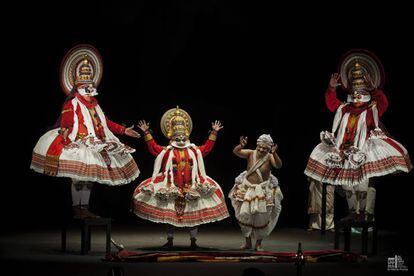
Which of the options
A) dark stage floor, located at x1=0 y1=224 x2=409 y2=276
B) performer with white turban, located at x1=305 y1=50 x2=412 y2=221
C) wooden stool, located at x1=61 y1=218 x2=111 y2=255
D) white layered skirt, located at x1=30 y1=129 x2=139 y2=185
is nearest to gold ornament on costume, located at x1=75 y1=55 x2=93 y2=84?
white layered skirt, located at x1=30 y1=129 x2=139 y2=185

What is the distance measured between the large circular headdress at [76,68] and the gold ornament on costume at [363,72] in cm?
272

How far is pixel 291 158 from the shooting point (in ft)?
44.1

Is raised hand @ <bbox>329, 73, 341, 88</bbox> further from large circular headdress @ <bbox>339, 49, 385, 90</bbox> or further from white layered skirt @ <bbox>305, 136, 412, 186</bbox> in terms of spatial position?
white layered skirt @ <bbox>305, 136, 412, 186</bbox>

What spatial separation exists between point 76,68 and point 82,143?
0.85 meters

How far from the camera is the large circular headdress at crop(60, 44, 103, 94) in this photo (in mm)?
11422

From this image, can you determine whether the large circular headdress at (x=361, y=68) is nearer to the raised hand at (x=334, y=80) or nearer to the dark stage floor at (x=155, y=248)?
the raised hand at (x=334, y=80)

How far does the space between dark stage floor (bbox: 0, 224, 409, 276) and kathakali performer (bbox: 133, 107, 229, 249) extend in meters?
0.38

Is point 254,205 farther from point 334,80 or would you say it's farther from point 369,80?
point 369,80

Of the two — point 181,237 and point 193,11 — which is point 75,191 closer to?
point 181,237

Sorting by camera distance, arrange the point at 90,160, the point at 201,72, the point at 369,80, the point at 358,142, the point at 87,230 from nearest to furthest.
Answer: the point at 87,230 → the point at 90,160 → the point at 358,142 → the point at 369,80 → the point at 201,72

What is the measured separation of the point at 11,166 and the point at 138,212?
2.28 metres

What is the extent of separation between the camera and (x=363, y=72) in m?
11.8

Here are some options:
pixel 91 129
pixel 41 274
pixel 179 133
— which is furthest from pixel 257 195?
pixel 41 274

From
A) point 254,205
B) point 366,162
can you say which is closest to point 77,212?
point 254,205
